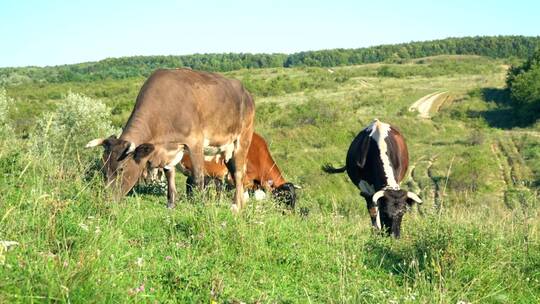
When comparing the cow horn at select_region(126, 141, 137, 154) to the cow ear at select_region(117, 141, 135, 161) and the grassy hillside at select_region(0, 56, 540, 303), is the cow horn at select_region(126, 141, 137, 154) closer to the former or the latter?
the cow ear at select_region(117, 141, 135, 161)

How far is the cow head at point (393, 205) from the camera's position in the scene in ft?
34.4

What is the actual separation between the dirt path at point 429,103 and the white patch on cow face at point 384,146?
253ft

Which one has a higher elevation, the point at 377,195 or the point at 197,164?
the point at 197,164

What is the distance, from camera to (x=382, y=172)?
11.8 meters

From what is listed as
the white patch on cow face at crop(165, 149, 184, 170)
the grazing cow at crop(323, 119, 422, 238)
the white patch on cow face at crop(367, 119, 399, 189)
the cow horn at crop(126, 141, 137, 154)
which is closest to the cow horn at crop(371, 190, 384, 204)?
the grazing cow at crop(323, 119, 422, 238)

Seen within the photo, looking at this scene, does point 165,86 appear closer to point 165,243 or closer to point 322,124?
point 165,243

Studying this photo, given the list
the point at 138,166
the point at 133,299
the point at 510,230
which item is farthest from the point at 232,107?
the point at 133,299

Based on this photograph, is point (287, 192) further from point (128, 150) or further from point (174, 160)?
point (128, 150)

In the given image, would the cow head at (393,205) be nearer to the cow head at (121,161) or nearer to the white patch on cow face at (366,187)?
the white patch on cow face at (366,187)

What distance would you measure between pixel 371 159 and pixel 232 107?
10.4ft

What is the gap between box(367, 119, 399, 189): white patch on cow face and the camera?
1150cm

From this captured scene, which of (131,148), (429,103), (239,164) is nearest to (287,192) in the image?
(239,164)

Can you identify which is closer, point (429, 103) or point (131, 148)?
point (131, 148)

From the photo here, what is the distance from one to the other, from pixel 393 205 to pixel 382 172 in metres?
1.35
